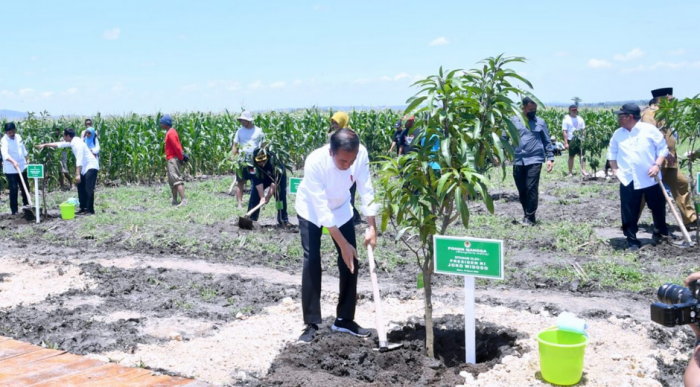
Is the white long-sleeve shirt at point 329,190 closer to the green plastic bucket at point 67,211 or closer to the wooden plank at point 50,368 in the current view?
the wooden plank at point 50,368

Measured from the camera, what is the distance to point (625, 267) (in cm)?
774

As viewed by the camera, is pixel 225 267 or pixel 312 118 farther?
pixel 312 118

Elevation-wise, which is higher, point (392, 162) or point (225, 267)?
point (392, 162)

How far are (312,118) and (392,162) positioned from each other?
62.0 feet

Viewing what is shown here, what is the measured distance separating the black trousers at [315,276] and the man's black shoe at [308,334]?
1.9 inches

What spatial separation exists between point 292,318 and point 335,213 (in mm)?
1255

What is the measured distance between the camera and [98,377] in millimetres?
4160

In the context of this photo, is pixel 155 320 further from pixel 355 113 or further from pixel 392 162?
pixel 355 113

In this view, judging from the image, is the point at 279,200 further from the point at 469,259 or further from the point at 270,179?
the point at 469,259

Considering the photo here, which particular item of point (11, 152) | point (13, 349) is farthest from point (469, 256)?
point (11, 152)

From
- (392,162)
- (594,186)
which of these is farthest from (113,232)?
(594,186)

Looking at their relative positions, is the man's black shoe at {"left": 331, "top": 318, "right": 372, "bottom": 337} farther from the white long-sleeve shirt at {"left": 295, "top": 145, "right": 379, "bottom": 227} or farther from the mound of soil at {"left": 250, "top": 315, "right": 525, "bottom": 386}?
the white long-sleeve shirt at {"left": 295, "top": 145, "right": 379, "bottom": 227}

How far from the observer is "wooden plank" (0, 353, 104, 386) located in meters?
4.09

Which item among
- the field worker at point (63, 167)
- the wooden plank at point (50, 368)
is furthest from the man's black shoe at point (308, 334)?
the field worker at point (63, 167)
